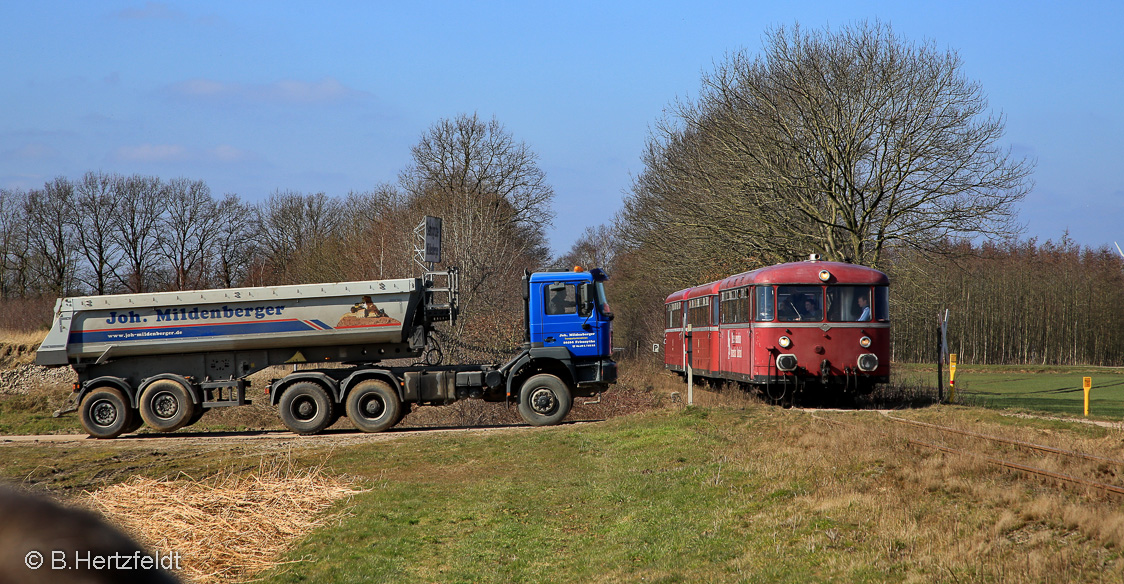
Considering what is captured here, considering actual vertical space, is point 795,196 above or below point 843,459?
above

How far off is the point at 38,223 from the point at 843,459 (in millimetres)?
53031

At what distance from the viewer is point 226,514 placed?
29.4 ft

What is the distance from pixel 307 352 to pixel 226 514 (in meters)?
8.92

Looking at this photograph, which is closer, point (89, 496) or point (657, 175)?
point (89, 496)

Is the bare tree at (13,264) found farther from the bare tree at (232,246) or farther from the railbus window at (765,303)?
the railbus window at (765,303)

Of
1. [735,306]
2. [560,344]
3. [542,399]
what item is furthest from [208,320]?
[735,306]

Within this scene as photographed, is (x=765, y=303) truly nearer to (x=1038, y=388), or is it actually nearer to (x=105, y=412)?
(x=105, y=412)

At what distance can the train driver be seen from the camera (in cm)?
1903

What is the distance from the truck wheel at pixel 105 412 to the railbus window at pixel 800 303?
13.8m

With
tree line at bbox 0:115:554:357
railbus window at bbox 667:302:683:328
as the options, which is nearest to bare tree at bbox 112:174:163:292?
tree line at bbox 0:115:554:357

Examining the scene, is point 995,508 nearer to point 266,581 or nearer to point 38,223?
point 266,581

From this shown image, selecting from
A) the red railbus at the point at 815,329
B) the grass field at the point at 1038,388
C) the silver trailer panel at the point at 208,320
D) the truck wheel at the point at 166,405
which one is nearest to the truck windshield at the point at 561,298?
the red railbus at the point at 815,329

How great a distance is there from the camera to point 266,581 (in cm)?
716

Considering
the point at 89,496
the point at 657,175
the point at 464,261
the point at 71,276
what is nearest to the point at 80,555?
the point at 89,496
